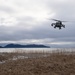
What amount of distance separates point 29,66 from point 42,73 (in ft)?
9.20

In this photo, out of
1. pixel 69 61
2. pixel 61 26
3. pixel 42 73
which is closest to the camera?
pixel 42 73

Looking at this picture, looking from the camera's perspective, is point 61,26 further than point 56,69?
Yes

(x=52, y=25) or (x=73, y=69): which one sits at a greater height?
(x=52, y=25)

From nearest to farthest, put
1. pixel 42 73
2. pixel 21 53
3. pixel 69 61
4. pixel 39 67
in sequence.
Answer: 1. pixel 42 73
2. pixel 39 67
3. pixel 69 61
4. pixel 21 53

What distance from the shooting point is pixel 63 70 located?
2494cm

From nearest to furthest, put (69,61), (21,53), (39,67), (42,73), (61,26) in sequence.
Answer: (42,73) < (39,67) < (69,61) < (61,26) < (21,53)

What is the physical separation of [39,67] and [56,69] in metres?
1.63

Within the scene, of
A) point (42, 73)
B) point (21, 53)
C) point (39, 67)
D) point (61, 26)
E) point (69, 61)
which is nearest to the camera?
point (42, 73)

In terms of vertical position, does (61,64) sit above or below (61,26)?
below

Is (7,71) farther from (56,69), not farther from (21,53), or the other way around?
(21,53)

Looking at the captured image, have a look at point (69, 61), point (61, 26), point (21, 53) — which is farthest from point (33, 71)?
point (21, 53)

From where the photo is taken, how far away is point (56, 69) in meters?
25.2

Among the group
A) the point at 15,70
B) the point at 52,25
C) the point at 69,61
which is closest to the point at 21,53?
the point at 52,25

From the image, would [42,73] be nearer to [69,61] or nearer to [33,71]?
[33,71]
